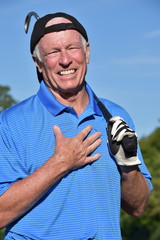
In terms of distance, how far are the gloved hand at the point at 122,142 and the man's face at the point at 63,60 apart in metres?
0.41

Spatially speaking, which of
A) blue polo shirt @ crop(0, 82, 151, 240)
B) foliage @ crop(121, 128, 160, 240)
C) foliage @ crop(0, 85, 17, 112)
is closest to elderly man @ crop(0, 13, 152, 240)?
blue polo shirt @ crop(0, 82, 151, 240)

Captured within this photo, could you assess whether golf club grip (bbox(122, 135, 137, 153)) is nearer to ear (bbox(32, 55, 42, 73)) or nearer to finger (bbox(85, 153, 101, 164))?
finger (bbox(85, 153, 101, 164))

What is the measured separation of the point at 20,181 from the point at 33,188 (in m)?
0.13

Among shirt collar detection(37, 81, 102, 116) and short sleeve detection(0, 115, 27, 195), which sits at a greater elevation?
shirt collar detection(37, 81, 102, 116)

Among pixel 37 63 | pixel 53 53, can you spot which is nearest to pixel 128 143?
pixel 53 53

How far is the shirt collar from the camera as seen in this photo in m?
4.22

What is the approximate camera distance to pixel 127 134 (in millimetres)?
4094

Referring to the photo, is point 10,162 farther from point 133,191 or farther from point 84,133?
point 133,191

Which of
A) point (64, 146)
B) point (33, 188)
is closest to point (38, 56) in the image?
point (64, 146)

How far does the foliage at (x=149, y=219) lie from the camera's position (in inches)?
1635

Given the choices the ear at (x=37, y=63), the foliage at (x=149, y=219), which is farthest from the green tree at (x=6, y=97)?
the ear at (x=37, y=63)

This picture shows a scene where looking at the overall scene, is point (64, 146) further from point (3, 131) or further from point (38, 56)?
point (38, 56)

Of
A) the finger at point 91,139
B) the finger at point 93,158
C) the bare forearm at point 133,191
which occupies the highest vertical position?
the finger at point 91,139

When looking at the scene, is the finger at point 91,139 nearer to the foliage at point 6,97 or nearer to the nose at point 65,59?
the nose at point 65,59
